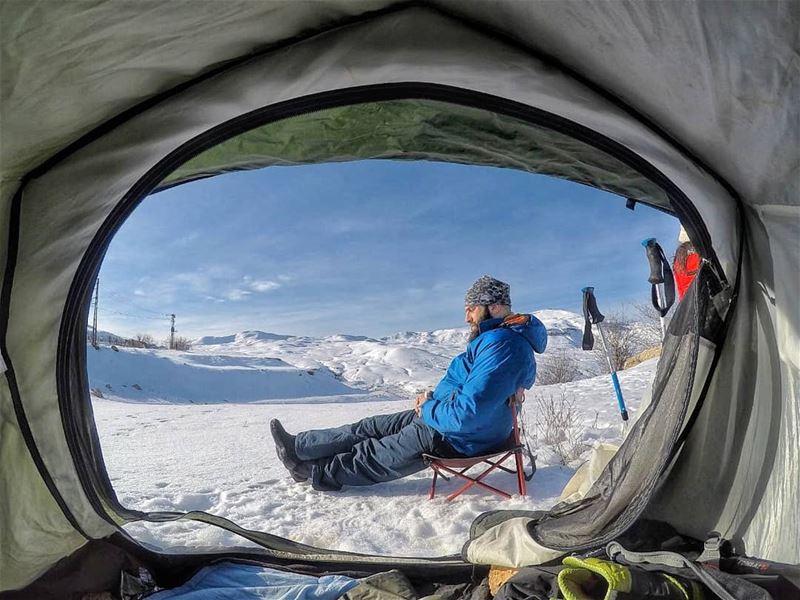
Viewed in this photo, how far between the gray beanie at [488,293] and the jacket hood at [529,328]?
0.52ft

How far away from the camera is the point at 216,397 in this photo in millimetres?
13203

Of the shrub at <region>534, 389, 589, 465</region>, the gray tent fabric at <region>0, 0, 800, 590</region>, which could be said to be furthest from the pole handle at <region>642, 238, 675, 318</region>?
the shrub at <region>534, 389, 589, 465</region>

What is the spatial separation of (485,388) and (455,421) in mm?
214

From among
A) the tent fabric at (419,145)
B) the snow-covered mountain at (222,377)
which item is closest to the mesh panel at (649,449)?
the tent fabric at (419,145)

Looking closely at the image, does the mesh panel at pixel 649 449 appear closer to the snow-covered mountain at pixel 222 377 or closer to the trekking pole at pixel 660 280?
the trekking pole at pixel 660 280

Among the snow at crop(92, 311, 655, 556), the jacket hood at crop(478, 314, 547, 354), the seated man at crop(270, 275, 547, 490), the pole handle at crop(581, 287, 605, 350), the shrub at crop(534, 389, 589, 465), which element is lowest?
the snow at crop(92, 311, 655, 556)

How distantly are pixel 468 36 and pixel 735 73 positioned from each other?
19.1 inches

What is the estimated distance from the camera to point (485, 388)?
2.31 meters

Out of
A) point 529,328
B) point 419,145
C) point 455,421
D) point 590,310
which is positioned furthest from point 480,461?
point 419,145

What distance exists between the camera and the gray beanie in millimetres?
2664

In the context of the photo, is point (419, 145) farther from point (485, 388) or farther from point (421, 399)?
point (421, 399)

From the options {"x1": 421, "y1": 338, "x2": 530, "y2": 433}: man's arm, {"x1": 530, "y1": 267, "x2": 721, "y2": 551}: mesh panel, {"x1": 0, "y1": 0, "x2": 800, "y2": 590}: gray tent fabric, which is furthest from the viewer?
{"x1": 421, "y1": 338, "x2": 530, "y2": 433}: man's arm

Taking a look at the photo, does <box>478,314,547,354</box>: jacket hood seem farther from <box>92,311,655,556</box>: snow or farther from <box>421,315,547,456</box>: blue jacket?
<box>92,311,655,556</box>: snow

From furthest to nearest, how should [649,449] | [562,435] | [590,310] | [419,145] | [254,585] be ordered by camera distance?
1. [562,435]
2. [590,310]
3. [419,145]
4. [254,585]
5. [649,449]
